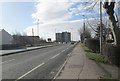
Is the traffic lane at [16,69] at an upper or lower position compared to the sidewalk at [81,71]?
lower

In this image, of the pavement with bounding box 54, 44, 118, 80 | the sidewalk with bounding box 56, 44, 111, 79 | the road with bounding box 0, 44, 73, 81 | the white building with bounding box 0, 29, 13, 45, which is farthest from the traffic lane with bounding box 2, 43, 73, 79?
the white building with bounding box 0, 29, 13, 45

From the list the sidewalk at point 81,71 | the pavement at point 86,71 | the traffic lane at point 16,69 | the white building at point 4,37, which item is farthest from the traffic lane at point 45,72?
the white building at point 4,37

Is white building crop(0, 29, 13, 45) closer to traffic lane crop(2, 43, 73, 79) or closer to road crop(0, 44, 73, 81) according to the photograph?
road crop(0, 44, 73, 81)

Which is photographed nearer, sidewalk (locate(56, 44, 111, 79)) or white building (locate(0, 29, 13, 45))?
sidewalk (locate(56, 44, 111, 79))

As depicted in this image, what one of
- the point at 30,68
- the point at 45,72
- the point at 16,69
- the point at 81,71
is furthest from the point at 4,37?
the point at 81,71

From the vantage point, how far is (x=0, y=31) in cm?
10662

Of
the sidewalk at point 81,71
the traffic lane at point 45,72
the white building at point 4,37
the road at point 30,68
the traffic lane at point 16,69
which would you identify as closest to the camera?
the sidewalk at point 81,71

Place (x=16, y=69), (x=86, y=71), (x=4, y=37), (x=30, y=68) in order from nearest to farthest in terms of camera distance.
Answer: (x=86, y=71)
(x=16, y=69)
(x=30, y=68)
(x=4, y=37)

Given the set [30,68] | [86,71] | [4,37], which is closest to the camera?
[86,71]

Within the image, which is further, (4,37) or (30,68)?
(4,37)

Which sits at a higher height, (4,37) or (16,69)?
(4,37)

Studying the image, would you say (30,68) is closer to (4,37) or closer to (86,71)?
(86,71)

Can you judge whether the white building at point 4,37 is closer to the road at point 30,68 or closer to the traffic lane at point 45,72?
the road at point 30,68

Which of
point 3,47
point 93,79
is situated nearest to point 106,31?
point 3,47
